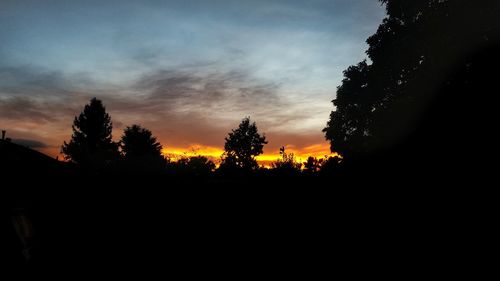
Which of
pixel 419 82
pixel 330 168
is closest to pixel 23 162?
pixel 330 168

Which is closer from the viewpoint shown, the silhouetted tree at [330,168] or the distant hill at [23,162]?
the silhouetted tree at [330,168]

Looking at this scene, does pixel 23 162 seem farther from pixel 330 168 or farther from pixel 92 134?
pixel 92 134

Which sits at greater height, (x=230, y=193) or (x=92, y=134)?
(x=92, y=134)

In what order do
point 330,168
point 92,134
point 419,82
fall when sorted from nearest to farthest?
point 330,168 < point 419,82 < point 92,134

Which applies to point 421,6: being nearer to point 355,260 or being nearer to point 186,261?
point 355,260

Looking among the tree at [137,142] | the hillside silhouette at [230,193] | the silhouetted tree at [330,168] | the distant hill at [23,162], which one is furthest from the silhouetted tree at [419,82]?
the tree at [137,142]

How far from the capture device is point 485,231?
8039mm

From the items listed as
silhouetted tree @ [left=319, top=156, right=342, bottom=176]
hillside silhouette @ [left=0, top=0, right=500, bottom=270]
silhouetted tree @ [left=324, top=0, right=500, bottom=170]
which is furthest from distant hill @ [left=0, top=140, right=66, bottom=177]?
silhouetted tree @ [left=324, top=0, right=500, bottom=170]

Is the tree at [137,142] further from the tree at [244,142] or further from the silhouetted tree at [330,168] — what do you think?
the silhouetted tree at [330,168]

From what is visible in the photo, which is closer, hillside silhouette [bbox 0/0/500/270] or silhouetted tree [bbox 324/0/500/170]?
hillside silhouette [bbox 0/0/500/270]

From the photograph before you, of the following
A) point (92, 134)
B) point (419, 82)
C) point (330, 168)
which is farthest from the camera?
point (92, 134)

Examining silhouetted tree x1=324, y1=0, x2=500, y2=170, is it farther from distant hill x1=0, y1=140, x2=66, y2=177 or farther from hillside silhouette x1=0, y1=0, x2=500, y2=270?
distant hill x1=0, y1=140, x2=66, y2=177

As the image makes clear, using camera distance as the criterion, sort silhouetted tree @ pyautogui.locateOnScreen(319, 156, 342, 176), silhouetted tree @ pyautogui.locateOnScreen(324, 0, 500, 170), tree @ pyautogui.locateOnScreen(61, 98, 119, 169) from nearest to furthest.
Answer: silhouetted tree @ pyautogui.locateOnScreen(319, 156, 342, 176)
silhouetted tree @ pyautogui.locateOnScreen(324, 0, 500, 170)
tree @ pyautogui.locateOnScreen(61, 98, 119, 169)

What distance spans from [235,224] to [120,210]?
3920mm
